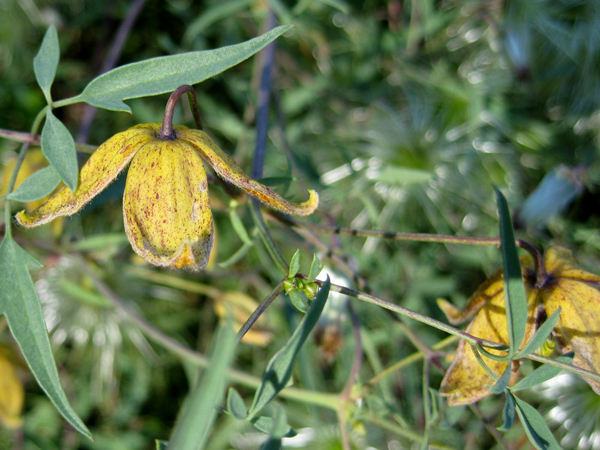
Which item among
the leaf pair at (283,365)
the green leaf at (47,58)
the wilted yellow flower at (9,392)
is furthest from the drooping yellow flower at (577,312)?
the wilted yellow flower at (9,392)

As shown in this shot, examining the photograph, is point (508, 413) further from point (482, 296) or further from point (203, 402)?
point (203, 402)

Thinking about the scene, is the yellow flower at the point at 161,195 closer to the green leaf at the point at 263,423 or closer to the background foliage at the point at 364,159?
the green leaf at the point at 263,423

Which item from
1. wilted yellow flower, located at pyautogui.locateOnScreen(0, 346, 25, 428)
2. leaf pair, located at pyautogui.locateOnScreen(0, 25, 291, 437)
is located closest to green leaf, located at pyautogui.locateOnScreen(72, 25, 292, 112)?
leaf pair, located at pyautogui.locateOnScreen(0, 25, 291, 437)

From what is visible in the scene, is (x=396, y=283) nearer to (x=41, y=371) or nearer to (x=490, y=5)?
(x=490, y=5)

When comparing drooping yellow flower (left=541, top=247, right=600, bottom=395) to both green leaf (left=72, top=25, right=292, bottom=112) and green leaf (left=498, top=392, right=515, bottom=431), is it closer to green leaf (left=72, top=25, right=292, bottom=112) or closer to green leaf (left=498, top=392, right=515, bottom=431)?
green leaf (left=498, top=392, right=515, bottom=431)

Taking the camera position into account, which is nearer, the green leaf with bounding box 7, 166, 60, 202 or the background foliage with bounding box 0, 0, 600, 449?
the green leaf with bounding box 7, 166, 60, 202

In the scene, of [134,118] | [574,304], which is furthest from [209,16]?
[574,304]
